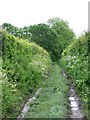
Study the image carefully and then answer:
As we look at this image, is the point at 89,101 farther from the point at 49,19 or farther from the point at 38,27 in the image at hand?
the point at 49,19

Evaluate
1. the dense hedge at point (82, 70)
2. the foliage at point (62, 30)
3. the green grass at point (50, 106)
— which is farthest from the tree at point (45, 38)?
the green grass at point (50, 106)

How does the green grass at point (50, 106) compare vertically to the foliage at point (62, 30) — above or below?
below

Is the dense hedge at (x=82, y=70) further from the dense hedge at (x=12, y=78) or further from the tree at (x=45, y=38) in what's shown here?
the tree at (x=45, y=38)

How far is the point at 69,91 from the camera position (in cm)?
1434

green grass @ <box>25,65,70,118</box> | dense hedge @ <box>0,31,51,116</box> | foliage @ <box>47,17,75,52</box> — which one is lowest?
green grass @ <box>25,65,70,118</box>

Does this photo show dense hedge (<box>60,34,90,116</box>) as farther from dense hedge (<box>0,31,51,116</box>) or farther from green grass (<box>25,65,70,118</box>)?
dense hedge (<box>0,31,51,116</box>)

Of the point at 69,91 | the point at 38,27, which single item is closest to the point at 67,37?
the point at 38,27

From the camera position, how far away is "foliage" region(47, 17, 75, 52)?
7510 cm

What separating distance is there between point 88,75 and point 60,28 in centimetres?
6892

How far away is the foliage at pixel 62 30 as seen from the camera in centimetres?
7510

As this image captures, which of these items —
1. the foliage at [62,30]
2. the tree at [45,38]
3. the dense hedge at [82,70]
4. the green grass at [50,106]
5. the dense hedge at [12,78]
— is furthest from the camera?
the foliage at [62,30]

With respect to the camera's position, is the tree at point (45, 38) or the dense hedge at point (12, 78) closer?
the dense hedge at point (12, 78)

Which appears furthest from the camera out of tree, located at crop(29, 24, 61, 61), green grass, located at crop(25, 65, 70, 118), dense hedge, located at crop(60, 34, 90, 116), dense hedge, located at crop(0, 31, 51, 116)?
tree, located at crop(29, 24, 61, 61)

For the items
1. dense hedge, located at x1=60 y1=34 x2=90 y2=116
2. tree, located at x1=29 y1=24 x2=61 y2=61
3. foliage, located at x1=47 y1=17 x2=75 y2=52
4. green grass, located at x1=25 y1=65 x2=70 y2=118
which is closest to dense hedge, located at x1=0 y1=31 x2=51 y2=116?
green grass, located at x1=25 y1=65 x2=70 y2=118
